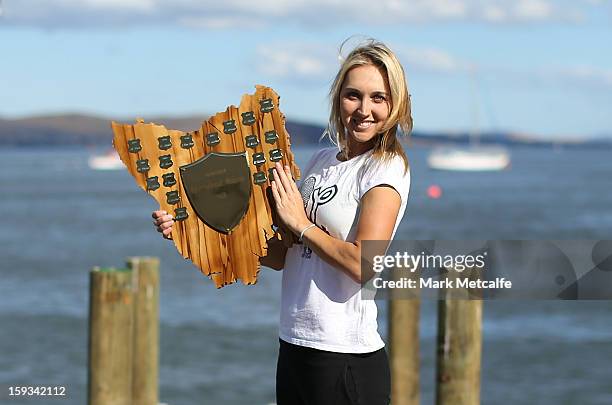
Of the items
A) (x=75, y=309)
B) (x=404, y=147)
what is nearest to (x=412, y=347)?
(x=404, y=147)

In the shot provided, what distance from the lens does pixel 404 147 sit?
3.64m

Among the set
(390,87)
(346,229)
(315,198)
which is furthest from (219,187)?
(390,87)

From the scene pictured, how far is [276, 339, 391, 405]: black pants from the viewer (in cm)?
357

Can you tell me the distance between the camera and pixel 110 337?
737cm

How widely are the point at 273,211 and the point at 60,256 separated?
3648 cm

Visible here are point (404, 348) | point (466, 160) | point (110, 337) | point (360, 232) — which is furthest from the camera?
point (466, 160)

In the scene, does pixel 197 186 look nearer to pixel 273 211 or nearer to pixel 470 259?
pixel 273 211

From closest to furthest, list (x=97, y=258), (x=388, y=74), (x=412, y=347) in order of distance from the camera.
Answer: (x=388, y=74), (x=412, y=347), (x=97, y=258)

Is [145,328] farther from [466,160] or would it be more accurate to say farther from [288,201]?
[466,160]

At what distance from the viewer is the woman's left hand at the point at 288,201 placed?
350cm

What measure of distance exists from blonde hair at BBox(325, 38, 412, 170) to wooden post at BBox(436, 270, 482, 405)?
3320mm

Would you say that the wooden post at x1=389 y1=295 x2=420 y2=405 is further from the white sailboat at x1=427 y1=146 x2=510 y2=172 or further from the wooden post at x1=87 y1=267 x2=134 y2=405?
the white sailboat at x1=427 y1=146 x2=510 y2=172

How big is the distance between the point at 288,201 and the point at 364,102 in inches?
15.4

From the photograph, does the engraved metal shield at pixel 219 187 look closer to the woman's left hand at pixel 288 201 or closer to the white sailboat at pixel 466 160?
the woman's left hand at pixel 288 201
